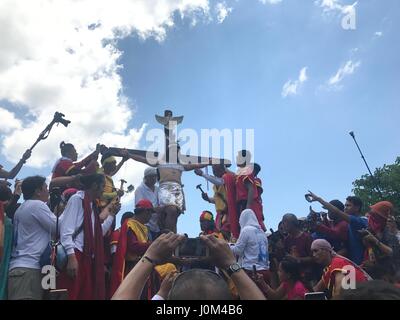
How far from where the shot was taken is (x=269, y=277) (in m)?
6.36

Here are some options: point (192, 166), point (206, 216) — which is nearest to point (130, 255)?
point (206, 216)

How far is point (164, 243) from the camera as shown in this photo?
2.38 meters

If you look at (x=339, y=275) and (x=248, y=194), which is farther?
(x=248, y=194)

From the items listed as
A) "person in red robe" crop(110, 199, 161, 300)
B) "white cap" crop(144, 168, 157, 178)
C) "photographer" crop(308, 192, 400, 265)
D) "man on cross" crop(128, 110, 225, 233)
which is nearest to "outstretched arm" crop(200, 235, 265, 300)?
"person in red robe" crop(110, 199, 161, 300)

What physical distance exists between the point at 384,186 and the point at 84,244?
27985mm

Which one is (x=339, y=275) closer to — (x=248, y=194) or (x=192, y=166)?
(x=248, y=194)

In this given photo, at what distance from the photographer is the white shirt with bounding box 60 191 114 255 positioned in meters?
4.70

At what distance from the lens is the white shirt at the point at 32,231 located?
4.46 meters

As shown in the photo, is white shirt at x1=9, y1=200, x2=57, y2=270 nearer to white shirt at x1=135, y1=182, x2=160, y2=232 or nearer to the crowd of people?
the crowd of people

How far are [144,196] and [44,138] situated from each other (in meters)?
2.12

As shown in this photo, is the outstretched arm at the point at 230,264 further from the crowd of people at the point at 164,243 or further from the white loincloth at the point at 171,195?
the white loincloth at the point at 171,195

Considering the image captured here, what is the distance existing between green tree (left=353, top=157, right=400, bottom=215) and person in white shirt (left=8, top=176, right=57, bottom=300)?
25377 mm
